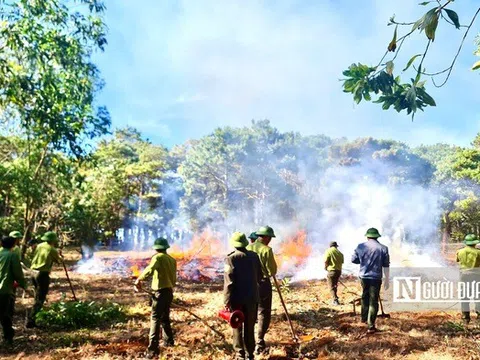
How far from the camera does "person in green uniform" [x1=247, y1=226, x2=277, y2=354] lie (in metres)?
6.85

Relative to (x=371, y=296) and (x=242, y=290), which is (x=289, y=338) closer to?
(x=371, y=296)

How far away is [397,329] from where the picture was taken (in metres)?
8.14

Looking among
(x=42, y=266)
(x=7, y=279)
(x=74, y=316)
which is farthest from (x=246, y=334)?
(x=42, y=266)

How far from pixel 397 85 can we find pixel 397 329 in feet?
21.8

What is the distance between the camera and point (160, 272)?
22.4ft

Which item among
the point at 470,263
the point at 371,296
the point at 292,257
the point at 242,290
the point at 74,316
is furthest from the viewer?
the point at 292,257

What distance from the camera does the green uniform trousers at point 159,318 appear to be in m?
6.54

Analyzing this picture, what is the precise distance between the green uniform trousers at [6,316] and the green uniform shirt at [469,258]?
8.90 m

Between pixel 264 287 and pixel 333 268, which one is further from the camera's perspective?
pixel 333 268

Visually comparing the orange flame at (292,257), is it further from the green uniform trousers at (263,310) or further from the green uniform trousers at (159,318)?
the green uniform trousers at (159,318)

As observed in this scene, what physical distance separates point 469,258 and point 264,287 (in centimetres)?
488

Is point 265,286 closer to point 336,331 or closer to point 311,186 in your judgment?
point 336,331

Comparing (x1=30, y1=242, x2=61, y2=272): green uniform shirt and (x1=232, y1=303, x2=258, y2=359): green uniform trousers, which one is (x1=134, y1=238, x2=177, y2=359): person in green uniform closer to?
(x1=232, y1=303, x2=258, y2=359): green uniform trousers

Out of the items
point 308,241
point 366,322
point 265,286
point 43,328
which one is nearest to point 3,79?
point 43,328
